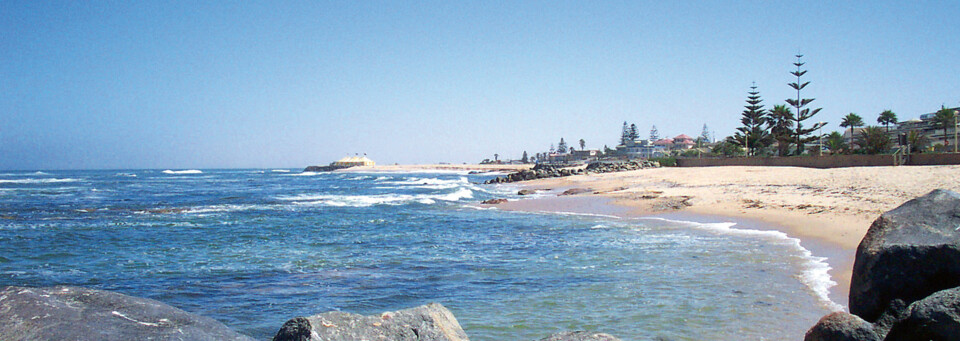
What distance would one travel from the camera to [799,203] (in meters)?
16.0

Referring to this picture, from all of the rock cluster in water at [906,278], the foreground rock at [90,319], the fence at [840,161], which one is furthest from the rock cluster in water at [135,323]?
the fence at [840,161]

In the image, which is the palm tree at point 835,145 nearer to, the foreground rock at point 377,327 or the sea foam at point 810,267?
the sea foam at point 810,267

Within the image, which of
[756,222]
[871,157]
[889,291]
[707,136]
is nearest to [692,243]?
[756,222]

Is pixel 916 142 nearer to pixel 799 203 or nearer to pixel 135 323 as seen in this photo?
pixel 799 203

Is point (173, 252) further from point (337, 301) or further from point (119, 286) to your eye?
point (337, 301)

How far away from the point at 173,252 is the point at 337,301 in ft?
21.2

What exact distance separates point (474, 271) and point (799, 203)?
433 inches

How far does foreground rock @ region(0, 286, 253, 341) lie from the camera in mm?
2814

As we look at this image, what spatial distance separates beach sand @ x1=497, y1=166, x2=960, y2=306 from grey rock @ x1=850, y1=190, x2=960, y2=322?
2.22 meters

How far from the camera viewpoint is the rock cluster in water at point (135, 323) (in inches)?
112

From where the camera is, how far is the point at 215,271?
9.88 metres

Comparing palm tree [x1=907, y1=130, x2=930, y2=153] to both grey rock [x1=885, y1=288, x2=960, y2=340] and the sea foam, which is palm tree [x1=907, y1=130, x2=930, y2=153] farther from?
grey rock [x1=885, y1=288, x2=960, y2=340]

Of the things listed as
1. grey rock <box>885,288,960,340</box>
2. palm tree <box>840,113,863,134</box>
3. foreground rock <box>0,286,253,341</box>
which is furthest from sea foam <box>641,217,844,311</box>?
palm tree <box>840,113,863,134</box>

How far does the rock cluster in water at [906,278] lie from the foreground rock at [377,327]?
8.88 ft
